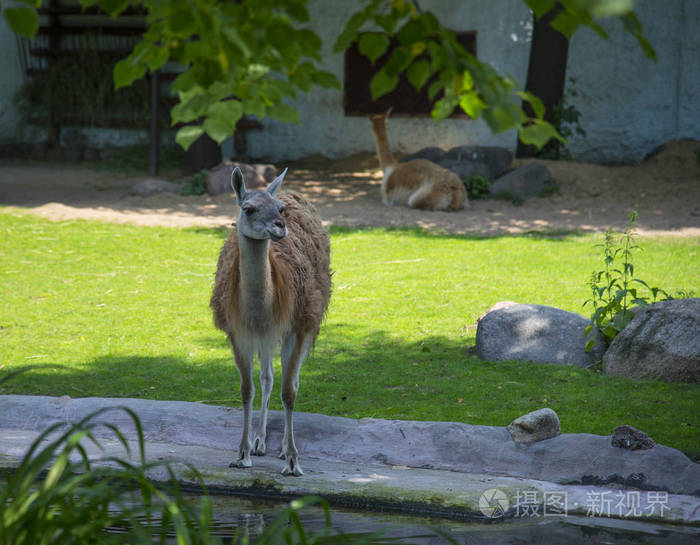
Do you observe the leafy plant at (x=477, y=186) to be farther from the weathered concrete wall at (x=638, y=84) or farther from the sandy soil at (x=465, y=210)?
the weathered concrete wall at (x=638, y=84)

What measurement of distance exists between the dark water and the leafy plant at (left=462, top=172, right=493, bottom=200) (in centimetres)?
1047

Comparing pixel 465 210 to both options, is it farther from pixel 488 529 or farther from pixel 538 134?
pixel 538 134

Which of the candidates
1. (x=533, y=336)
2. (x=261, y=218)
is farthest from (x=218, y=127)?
(x=533, y=336)

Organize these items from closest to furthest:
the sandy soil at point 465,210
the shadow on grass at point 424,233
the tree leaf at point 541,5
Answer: the tree leaf at point 541,5
the shadow on grass at point 424,233
the sandy soil at point 465,210

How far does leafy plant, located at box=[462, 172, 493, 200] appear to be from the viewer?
13.9 metres

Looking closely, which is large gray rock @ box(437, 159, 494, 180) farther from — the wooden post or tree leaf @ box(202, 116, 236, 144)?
tree leaf @ box(202, 116, 236, 144)

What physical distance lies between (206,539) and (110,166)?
1633cm

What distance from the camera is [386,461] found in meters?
4.48

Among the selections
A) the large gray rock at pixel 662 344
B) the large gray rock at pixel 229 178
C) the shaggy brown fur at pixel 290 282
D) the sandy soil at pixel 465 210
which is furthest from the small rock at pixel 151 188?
the large gray rock at pixel 662 344

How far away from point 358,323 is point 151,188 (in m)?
7.86

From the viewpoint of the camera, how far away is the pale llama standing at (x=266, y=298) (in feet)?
14.1

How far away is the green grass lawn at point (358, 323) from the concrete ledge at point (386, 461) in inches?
24.0

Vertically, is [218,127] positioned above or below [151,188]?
above

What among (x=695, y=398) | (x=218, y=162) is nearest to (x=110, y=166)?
(x=218, y=162)
